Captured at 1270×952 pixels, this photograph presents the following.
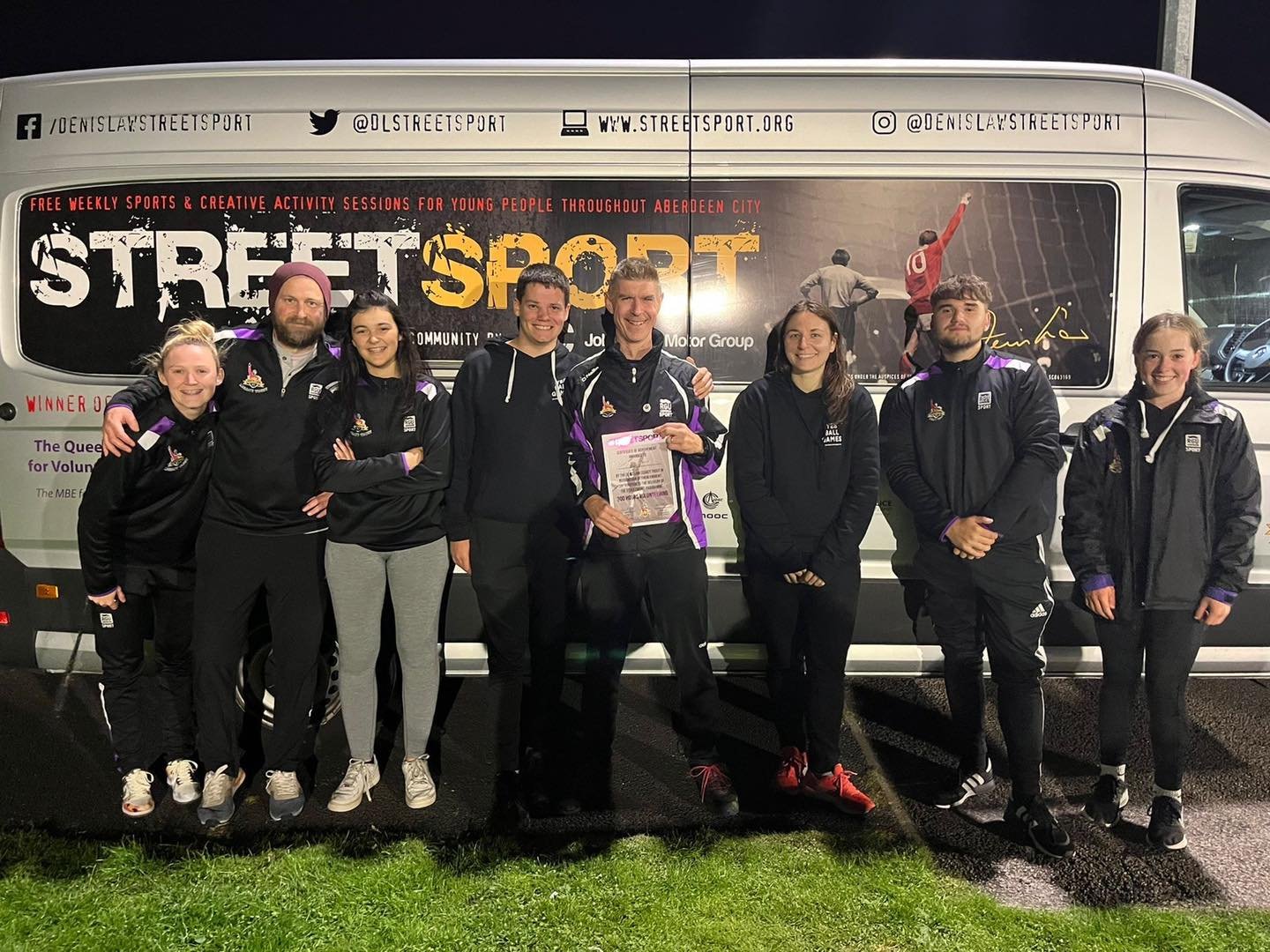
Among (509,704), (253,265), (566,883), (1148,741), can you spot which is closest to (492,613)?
(509,704)

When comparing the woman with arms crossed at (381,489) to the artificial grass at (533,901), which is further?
the woman with arms crossed at (381,489)

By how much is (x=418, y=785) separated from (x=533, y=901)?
76cm

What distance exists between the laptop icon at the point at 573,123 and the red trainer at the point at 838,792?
104 inches

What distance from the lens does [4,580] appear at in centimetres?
353

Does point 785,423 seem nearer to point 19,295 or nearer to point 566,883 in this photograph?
point 566,883

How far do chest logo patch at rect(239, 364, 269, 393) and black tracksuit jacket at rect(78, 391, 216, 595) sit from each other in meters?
0.18

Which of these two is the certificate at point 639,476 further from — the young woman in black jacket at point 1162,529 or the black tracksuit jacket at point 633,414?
the young woman in black jacket at point 1162,529

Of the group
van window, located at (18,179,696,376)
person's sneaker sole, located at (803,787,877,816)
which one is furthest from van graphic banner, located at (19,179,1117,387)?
person's sneaker sole, located at (803,787,877,816)

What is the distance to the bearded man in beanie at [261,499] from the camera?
2816mm

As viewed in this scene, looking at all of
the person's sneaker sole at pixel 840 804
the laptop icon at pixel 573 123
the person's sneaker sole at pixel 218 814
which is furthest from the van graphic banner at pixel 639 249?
the person's sneaker sole at pixel 218 814

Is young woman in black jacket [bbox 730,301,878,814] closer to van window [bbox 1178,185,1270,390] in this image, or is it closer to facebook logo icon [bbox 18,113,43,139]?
van window [bbox 1178,185,1270,390]

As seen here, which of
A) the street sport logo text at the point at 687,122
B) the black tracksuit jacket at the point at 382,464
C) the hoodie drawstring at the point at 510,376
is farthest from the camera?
the street sport logo text at the point at 687,122

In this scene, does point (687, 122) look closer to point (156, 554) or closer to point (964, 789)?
point (156, 554)

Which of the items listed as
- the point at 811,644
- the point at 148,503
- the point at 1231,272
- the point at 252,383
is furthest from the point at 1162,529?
the point at 148,503
